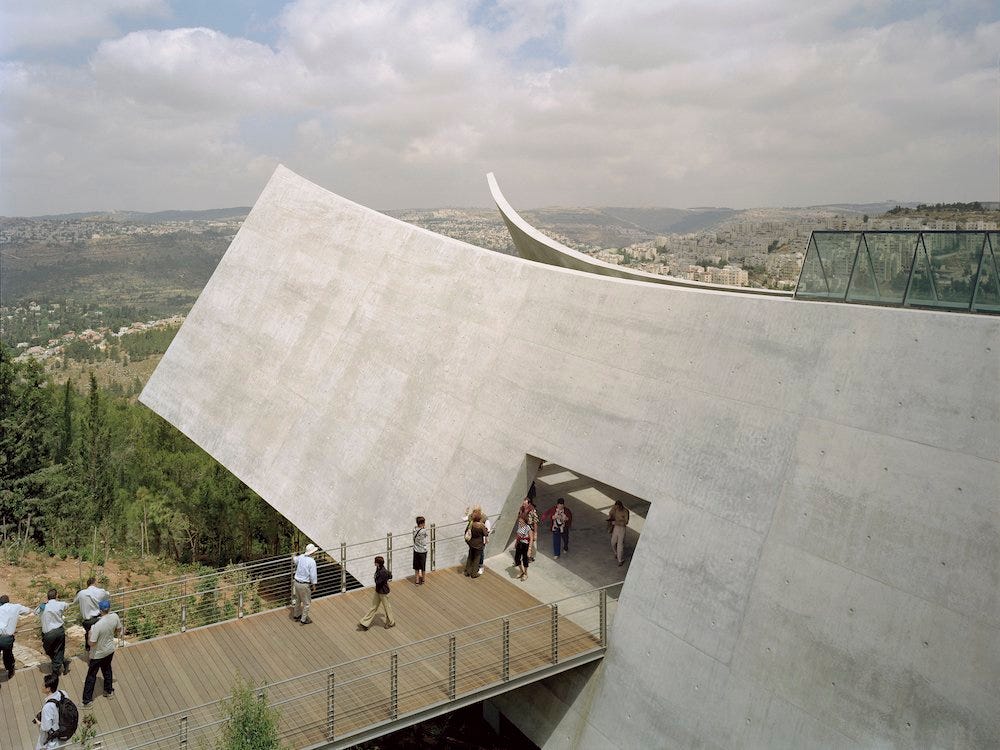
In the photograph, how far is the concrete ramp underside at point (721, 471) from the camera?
7.24 metres

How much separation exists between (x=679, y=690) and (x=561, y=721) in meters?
1.84

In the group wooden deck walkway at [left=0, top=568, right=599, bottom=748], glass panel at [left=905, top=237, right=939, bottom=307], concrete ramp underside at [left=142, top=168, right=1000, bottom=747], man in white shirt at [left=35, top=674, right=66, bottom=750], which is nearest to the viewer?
man in white shirt at [left=35, top=674, right=66, bottom=750]

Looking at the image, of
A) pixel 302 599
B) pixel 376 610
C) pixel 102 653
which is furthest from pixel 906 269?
pixel 102 653

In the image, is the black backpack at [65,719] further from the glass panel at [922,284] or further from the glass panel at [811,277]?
the glass panel at [922,284]

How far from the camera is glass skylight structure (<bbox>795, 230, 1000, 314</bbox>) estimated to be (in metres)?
8.32

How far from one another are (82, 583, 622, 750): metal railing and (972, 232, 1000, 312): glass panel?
5.52 metres

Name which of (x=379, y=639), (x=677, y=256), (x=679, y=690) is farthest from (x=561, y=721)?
(x=677, y=256)

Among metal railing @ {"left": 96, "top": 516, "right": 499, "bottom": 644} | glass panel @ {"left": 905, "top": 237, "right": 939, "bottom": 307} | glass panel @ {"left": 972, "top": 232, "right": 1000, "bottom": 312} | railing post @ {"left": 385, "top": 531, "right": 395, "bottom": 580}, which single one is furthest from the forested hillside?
glass panel @ {"left": 972, "top": 232, "right": 1000, "bottom": 312}

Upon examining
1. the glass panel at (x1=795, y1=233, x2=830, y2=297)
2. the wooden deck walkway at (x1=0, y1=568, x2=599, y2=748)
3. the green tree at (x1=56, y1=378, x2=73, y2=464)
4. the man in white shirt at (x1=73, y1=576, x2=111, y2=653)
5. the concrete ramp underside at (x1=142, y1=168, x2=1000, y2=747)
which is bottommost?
the green tree at (x1=56, y1=378, x2=73, y2=464)

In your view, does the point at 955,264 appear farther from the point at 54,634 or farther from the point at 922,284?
the point at 54,634

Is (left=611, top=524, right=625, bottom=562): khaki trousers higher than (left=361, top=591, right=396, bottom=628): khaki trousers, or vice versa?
(left=611, top=524, right=625, bottom=562): khaki trousers

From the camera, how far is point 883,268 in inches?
359

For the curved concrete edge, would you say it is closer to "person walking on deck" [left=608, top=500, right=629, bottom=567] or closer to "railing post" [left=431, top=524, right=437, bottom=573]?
"person walking on deck" [left=608, top=500, right=629, bottom=567]

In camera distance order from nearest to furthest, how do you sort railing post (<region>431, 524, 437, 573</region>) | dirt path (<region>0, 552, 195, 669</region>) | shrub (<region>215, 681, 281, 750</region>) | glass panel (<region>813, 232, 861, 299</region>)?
shrub (<region>215, 681, 281, 750</region>)
glass panel (<region>813, 232, 861, 299</region>)
railing post (<region>431, 524, 437, 573</region>)
dirt path (<region>0, 552, 195, 669</region>)
